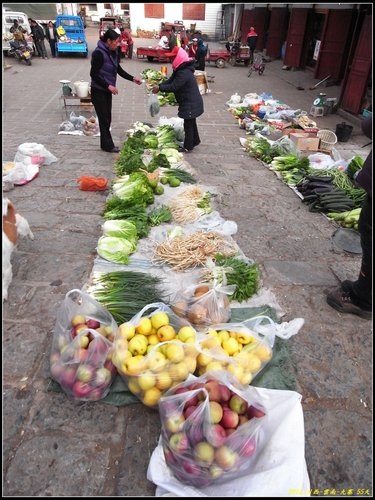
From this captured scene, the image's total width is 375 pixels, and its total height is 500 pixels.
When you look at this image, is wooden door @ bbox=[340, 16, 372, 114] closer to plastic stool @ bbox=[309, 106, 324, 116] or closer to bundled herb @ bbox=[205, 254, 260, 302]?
plastic stool @ bbox=[309, 106, 324, 116]

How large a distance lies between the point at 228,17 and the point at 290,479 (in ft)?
107

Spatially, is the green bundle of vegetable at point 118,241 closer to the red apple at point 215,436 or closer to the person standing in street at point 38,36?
the red apple at point 215,436

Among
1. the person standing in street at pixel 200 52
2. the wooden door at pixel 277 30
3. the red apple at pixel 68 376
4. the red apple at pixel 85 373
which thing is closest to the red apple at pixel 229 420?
the red apple at pixel 85 373

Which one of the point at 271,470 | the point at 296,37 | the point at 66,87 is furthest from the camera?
the point at 296,37

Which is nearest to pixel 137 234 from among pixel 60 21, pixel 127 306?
pixel 127 306

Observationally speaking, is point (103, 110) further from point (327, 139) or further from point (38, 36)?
point (38, 36)

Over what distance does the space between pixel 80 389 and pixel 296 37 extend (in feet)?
59.2

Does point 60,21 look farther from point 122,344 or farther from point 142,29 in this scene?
point 122,344

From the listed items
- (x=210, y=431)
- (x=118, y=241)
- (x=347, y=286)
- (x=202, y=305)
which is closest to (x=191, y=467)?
(x=210, y=431)

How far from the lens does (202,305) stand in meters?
2.81

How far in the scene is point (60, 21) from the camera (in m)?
17.8

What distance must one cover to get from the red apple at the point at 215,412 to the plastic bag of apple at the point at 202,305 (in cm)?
92

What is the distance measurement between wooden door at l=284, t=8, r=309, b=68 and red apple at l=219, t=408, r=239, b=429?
A: 17.5m

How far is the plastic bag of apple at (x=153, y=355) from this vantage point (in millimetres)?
2141
